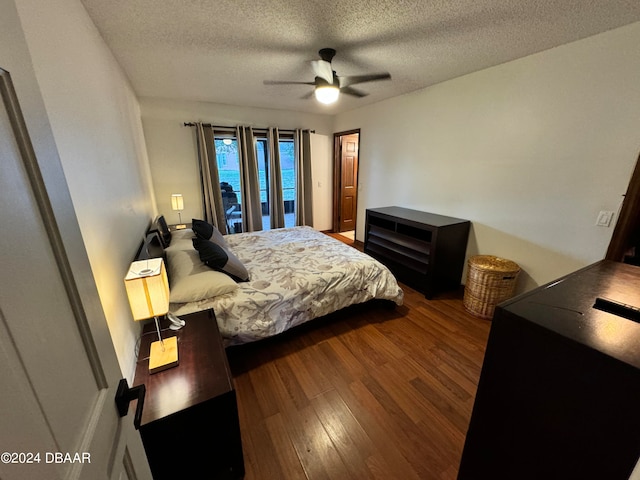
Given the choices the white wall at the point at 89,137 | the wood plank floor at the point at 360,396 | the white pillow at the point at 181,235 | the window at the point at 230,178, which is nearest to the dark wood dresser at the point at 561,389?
the wood plank floor at the point at 360,396

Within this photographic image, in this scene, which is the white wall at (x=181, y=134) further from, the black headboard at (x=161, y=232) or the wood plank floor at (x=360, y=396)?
the wood plank floor at (x=360, y=396)

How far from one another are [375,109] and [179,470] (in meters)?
4.57

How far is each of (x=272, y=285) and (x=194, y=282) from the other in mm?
582

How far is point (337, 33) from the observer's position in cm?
195

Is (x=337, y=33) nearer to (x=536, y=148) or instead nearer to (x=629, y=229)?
(x=536, y=148)

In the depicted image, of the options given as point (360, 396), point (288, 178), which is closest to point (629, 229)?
point (360, 396)

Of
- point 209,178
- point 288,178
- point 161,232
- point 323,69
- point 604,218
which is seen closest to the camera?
point 604,218

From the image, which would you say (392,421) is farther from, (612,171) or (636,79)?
(636,79)

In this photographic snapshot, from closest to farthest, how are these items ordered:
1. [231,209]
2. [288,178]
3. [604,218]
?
[604,218] → [231,209] → [288,178]

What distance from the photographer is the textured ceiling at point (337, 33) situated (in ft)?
5.35

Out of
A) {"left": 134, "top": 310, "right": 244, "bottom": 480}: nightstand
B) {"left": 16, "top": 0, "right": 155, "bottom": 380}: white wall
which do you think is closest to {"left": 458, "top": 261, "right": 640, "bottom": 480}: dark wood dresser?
{"left": 134, "top": 310, "right": 244, "bottom": 480}: nightstand

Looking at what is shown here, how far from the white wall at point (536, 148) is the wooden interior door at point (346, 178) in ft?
5.73

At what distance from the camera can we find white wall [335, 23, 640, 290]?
197 centimetres

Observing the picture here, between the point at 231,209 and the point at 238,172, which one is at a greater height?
the point at 238,172
